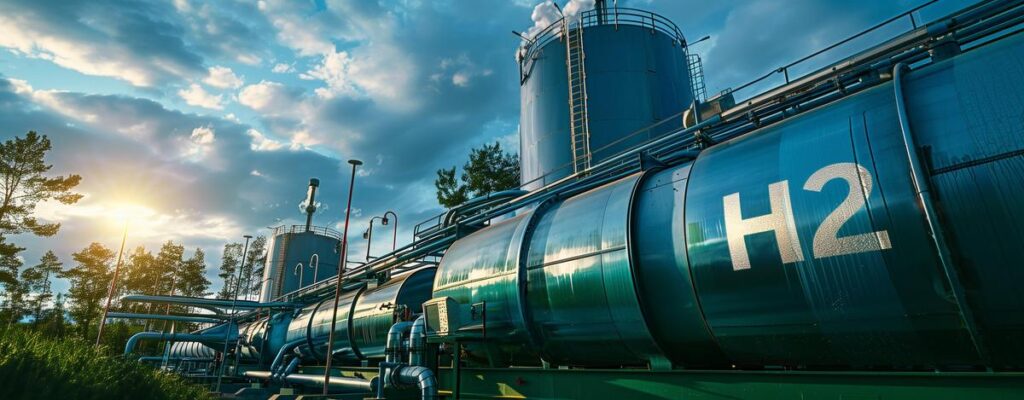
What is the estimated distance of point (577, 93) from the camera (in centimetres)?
1806

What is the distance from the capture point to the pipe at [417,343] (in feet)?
37.9

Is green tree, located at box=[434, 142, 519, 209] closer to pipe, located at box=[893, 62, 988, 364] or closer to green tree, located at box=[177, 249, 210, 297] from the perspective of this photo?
pipe, located at box=[893, 62, 988, 364]

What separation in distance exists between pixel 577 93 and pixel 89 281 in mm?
68593

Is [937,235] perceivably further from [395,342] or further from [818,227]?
[395,342]

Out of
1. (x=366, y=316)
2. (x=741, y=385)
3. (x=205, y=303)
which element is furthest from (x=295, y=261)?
(x=741, y=385)

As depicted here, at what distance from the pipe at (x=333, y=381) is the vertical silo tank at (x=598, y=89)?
804 centimetres

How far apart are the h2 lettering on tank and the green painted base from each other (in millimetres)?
1322

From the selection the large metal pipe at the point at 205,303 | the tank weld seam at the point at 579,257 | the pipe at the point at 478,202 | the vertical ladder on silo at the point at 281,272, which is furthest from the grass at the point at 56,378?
the vertical ladder on silo at the point at 281,272

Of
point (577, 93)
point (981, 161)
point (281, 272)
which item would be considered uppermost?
point (577, 93)

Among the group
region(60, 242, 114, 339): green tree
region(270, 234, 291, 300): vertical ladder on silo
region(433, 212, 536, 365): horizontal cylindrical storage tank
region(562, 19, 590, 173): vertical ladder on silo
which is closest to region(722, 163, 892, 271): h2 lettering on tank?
region(433, 212, 536, 365): horizontal cylindrical storage tank

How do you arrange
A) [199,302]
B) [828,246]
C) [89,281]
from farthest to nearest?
[89,281], [199,302], [828,246]

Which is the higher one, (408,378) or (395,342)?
(395,342)

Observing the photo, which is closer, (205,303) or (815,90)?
(815,90)

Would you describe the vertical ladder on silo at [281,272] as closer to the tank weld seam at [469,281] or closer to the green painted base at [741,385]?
the tank weld seam at [469,281]
